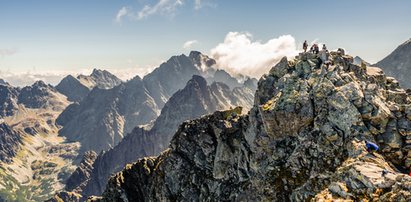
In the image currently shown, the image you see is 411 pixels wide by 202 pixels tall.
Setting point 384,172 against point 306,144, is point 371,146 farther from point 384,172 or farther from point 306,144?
point 306,144

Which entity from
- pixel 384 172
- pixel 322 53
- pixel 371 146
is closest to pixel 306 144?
pixel 371 146

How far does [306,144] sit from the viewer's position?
50281 mm

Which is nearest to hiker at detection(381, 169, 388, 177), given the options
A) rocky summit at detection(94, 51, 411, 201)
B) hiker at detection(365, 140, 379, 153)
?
rocky summit at detection(94, 51, 411, 201)

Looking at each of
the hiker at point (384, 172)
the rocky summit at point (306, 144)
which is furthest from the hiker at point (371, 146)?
the hiker at point (384, 172)

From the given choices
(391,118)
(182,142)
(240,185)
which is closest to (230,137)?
(240,185)

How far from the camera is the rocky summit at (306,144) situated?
39812 millimetres

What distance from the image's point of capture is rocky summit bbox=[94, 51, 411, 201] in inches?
1567

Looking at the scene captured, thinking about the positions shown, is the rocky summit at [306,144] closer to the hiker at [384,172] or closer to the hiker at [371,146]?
the hiker at [384,172]

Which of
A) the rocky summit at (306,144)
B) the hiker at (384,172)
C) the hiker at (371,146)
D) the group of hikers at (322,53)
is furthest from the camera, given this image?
the group of hikers at (322,53)

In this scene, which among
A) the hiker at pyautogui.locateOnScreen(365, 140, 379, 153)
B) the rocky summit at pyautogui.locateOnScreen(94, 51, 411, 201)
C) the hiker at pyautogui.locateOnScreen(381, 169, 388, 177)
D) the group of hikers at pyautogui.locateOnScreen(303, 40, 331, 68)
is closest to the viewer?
the hiker at pyautogui.locateOnScreen(381, 169, 388, 177)

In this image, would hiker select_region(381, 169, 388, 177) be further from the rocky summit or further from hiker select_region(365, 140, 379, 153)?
hiker select_region(365, 140, 379, 153)

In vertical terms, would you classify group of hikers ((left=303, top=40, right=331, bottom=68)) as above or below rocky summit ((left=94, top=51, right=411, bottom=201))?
above

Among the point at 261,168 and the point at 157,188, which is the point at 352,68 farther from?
the point at 157,188

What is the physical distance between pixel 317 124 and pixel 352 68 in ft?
67.7
